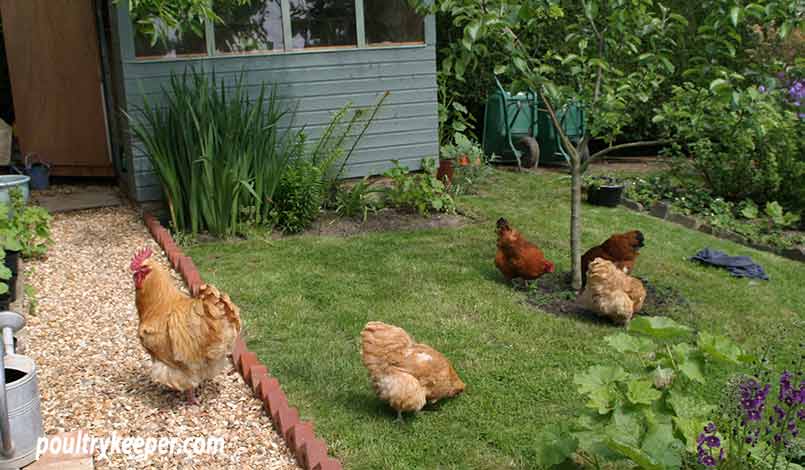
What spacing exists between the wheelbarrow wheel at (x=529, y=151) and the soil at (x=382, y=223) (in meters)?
3.14

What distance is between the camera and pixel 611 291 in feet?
15.4

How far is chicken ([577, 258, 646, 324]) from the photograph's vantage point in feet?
15.4

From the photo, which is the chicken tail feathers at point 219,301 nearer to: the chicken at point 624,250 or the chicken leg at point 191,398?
the chicken leg at point 191,398

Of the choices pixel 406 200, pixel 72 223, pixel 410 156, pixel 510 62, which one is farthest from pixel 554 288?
pixel 72 223

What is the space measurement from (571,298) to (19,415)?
360cm

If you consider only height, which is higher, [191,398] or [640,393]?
[640,393]

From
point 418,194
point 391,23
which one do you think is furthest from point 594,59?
point 391,23

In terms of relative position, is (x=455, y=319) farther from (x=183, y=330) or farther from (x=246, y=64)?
(x=246, y=64)

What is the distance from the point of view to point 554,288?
218 inches

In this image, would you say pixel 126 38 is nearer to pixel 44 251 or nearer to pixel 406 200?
pixel 44 251

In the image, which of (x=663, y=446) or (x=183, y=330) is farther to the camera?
(x=183, y=330)

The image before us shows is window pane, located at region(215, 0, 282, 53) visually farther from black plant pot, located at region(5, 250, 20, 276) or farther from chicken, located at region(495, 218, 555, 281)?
chicken, located at region(495, 218, 555, 281)

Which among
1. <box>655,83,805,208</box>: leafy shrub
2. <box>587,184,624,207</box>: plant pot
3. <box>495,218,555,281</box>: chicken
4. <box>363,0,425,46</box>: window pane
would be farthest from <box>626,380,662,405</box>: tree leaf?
<box>363,0,425,46</box>: window pane

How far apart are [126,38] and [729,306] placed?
19.5 ft
